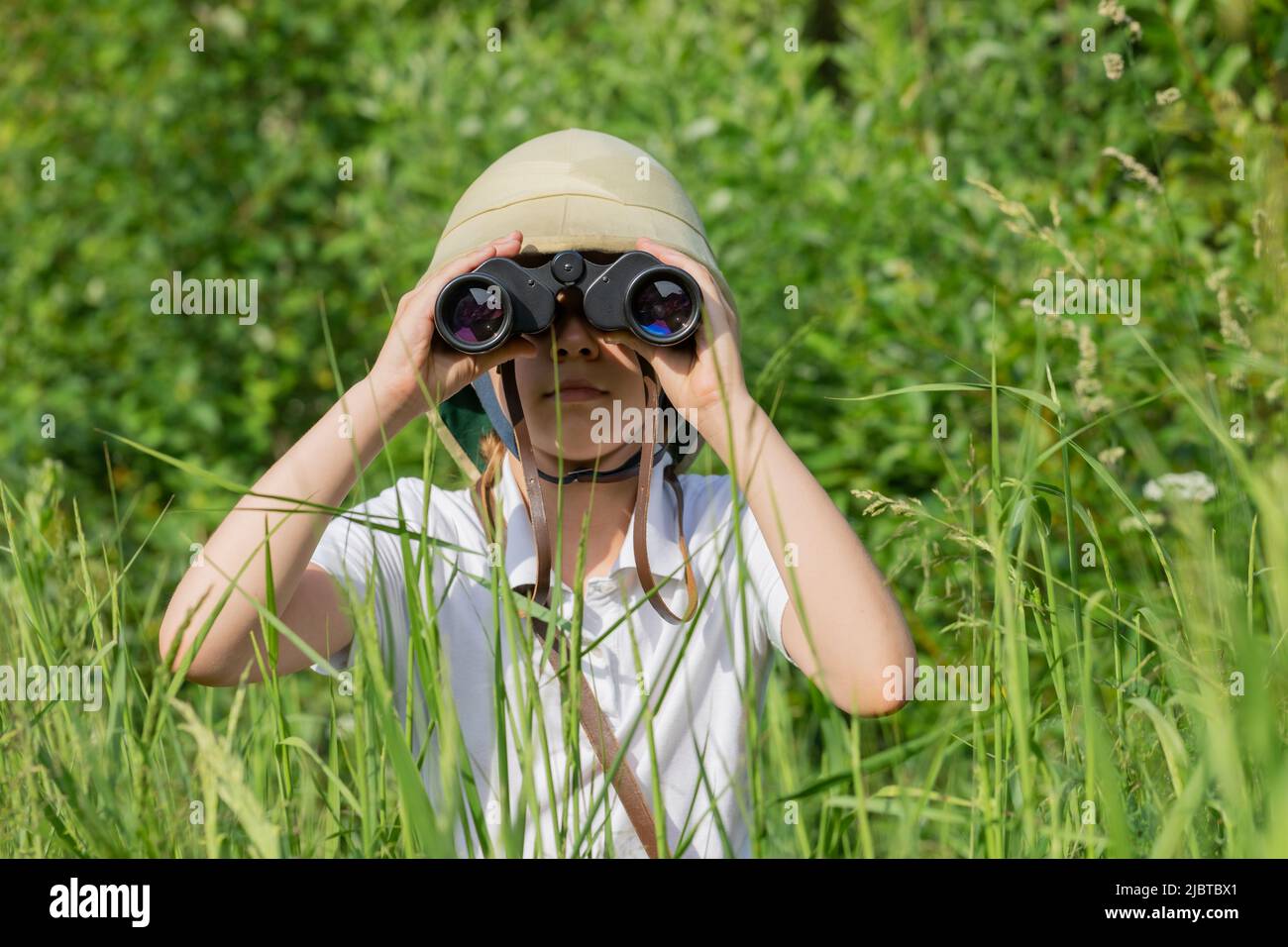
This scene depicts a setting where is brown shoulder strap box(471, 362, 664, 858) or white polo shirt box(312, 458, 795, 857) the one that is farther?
white polo shirt box(312, 458, 795, 857)

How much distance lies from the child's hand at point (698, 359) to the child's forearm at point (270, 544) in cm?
34

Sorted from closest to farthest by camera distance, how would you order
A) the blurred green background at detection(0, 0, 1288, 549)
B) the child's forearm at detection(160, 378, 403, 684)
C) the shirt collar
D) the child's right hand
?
the child's forearm at detection(160, 378, 403, 684), the child's right hand, the shirt collar, the blurred green background at detection(0, 0, 1288, 549)

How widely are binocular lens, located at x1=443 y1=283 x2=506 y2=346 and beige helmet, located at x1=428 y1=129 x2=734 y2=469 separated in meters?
0.13

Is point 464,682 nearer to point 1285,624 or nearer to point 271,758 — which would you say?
point 271,758

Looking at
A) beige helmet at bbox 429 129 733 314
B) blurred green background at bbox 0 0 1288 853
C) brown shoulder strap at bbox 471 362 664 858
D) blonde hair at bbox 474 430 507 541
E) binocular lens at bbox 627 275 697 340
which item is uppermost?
blurred green background at bbox 0 0 1288 853

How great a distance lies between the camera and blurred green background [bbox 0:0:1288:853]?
8.94ft

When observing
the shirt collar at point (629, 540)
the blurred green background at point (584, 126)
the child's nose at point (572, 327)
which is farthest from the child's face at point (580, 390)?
the blurred green background at point (584, 126)

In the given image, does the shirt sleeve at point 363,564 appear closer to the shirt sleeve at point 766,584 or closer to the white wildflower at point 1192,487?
the shirt sleeve at point 766,584

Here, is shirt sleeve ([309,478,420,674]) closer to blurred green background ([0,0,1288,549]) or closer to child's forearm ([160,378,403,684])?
child's forearm ([160,378,403,684])

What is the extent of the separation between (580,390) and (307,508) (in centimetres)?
43

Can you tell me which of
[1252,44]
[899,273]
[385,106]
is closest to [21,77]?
[385,106]

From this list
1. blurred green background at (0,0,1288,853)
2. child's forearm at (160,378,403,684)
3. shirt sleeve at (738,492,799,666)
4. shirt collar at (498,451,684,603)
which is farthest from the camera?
blurred green background at (0,0,1288,853)

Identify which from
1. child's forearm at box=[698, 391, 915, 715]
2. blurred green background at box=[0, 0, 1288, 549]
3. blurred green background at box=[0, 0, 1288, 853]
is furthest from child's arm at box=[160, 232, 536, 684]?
blurred green background at box=[0, 0, 1288, 549]

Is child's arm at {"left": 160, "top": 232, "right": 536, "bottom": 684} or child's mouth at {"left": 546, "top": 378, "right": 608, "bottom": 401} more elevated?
child's mouth at {"left": 546, "top": 378, "right": 608, "bottom": 401}
